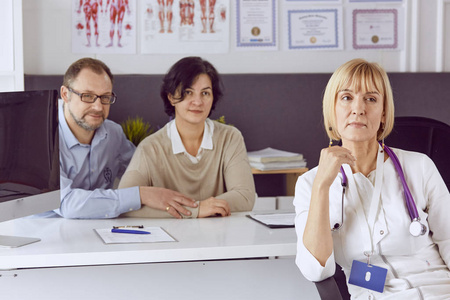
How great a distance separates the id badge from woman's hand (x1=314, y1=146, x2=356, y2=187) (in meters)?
0.27

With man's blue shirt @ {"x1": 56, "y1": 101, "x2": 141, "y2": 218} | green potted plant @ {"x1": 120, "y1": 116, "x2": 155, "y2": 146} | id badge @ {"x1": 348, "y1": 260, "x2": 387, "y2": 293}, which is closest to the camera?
id badge @ {"x1": 348, "y1": 260, "x2": 387, "y2": 293}

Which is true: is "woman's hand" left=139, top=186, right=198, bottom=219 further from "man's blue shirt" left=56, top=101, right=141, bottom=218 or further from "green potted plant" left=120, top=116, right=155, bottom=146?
"green potted plant" left=120, top=116, right=155, bottom=146

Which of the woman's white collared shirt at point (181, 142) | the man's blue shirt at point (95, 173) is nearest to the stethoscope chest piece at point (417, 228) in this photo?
the man's blue shirt at point (95, 173)

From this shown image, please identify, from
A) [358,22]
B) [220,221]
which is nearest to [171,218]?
[220,221]

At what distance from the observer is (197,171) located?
2.77m

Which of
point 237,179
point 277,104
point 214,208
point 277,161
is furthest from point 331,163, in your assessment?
point 277,104

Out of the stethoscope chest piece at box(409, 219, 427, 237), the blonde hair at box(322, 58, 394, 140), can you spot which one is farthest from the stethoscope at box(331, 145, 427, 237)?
the blonde hair at box(322, 58, 394, 140)

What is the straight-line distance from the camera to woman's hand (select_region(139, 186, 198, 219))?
242 centimetres

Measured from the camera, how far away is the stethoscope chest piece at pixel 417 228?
181 cm

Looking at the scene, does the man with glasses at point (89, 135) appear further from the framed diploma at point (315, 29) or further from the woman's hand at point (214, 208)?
the framed diploma at point (315, 29)

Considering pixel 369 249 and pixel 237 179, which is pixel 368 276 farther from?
pixel 237 179

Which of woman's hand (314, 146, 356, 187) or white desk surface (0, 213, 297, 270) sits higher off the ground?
woman's hand (314, 146, 356, 187)

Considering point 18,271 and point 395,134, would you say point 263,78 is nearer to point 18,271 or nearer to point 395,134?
point 395,134

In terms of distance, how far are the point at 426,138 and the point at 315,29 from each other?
1.92m
